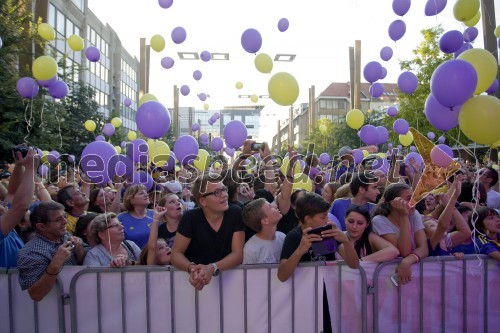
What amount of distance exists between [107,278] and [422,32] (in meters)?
20.9

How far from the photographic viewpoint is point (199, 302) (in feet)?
10.8

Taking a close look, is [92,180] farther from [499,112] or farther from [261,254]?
[499,112]

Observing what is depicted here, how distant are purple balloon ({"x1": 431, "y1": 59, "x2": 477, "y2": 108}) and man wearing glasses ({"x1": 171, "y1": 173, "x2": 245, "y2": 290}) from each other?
189 cm

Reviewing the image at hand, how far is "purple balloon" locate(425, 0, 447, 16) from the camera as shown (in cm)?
615

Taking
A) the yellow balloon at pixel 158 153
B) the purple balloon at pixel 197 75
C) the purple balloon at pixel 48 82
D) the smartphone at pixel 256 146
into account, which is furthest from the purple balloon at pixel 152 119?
the purple balloon at pixel 197 75

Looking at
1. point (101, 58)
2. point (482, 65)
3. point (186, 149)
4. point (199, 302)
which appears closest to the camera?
point (199, 302)

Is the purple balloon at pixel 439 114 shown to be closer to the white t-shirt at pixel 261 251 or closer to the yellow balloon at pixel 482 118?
the yellow balloon at pixel 482 118

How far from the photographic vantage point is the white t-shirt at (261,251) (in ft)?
11.5

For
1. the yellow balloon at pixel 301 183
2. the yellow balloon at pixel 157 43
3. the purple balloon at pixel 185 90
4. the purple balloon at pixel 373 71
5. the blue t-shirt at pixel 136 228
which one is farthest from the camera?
the purple balloon at pixel 185 90

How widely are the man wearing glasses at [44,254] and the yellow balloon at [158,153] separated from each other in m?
3.87

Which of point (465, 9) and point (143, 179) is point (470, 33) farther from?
point (143, 179)

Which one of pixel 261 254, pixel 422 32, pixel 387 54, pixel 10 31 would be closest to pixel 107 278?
pixel 261 254

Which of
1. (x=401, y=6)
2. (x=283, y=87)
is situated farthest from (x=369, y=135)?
(x=283, y=87)

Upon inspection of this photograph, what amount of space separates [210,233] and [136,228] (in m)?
1.60
